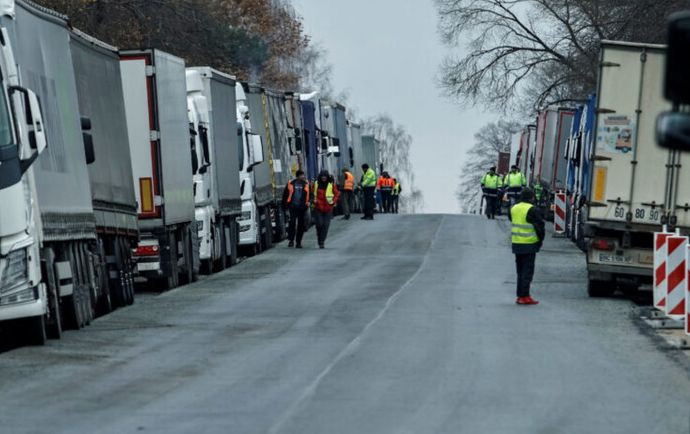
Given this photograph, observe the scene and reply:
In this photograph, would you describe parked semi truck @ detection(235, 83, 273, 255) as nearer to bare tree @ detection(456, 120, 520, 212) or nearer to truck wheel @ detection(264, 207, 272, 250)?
truck wheel @ detection(264, 207, 272, 250)

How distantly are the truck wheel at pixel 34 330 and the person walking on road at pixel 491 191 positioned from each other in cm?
3960

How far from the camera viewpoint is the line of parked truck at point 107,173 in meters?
16.1

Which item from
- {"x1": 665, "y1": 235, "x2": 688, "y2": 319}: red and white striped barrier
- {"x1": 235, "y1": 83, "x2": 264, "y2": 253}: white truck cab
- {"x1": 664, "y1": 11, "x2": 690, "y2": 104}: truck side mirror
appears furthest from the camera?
{"x1": 235, "y1": 83, "x2": 264, "y2": 253}: white truck cab

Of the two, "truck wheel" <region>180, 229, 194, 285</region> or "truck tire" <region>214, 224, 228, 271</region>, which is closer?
"truck wheel" <region>180, 229, 194, 285</region>

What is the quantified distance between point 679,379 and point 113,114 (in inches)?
427

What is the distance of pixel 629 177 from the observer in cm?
2373

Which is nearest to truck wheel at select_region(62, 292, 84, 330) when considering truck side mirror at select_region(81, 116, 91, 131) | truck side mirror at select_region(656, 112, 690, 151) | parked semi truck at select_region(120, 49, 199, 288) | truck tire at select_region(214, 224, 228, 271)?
truck side mirror at select_region(81, 116, 91, 131)

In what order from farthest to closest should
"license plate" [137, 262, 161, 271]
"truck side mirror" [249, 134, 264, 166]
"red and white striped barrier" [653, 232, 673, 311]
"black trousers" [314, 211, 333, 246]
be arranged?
"black trousers" [314, 211, 333, 246] < "truck side mirror" [249, 134, 264, 166] < "license plate" [137, 262, 161, 271] < "red and white striped barrier" [653, 232, 673, 311]

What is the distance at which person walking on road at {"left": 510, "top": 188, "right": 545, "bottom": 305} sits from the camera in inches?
887

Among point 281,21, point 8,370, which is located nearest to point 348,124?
point 281,21

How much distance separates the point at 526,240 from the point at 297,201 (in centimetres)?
1632

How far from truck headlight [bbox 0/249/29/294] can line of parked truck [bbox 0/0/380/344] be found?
0.01 metres

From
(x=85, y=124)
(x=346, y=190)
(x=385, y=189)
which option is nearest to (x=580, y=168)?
(x=85, y=124)

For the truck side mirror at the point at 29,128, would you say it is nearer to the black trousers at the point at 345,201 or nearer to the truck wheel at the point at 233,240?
the truck wheel at the point at 233,240
